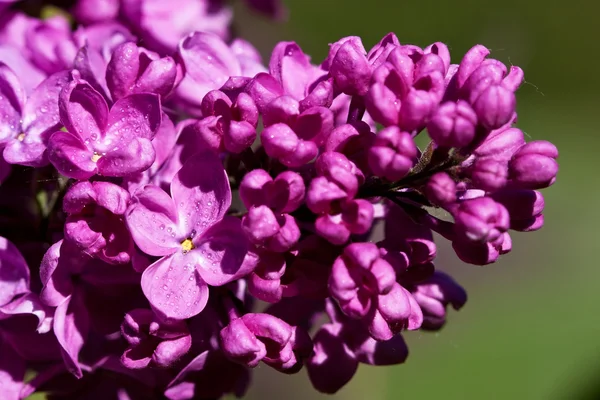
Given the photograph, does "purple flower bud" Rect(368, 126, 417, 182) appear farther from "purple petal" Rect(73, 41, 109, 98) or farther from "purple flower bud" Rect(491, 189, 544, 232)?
"purple petal" Rect(73, 41, 109, 98)

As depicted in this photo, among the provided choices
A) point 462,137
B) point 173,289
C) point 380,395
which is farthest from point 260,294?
point 380,395

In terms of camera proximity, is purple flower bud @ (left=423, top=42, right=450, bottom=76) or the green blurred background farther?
the green blurred background

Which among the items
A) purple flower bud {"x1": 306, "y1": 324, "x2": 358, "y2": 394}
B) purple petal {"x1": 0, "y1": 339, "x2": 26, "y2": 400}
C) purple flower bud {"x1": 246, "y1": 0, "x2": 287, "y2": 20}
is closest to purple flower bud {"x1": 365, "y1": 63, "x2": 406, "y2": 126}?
purple flower bud {"x1": 306, "y1": 324, "x2": 358, "y2": 394}

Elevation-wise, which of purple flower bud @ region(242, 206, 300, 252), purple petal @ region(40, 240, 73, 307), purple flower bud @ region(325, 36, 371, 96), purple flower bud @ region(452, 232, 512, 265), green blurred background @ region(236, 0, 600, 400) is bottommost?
green blurred background @ region(236, 0, 600, 400)

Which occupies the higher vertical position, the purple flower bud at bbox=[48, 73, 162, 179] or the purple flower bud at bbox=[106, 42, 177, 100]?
the purple flower bud at bbox=[106, 42, 177, 100]

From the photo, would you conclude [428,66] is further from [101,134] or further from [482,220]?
[101,134]
